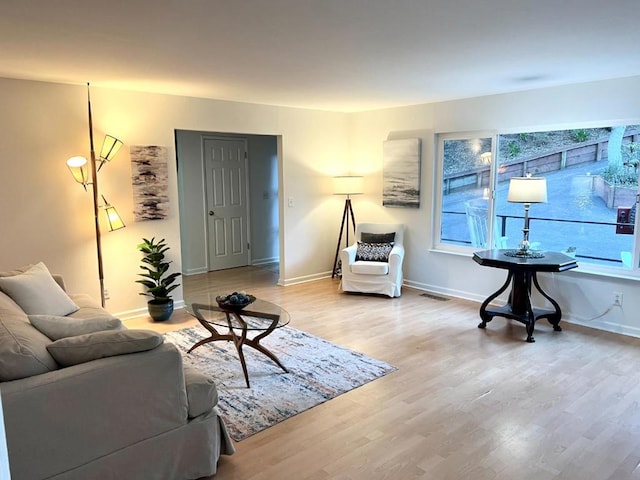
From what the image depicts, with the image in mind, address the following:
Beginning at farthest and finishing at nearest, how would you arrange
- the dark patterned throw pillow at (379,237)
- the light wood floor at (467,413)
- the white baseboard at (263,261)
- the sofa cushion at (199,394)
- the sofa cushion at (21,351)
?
the white baseboard at (263,261)
the dark patterned throw pillow at (379,237)
the light wood floor at (467,413)
the sofa cushion at (199,394)
the sofa cushion at (21,351)

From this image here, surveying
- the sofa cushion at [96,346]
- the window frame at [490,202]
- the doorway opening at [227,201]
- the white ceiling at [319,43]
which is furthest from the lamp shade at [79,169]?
the window frame at [490,202]

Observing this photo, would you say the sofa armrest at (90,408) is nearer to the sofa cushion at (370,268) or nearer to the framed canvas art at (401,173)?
the sofa cushion at (370,268)

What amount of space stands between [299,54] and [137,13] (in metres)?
1.17

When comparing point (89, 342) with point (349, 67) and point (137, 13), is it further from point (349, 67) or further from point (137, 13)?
Answer: point (349, 67)

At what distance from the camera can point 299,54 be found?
3225 mm

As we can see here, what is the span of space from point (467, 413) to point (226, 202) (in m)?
5.24

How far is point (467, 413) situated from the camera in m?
2.93

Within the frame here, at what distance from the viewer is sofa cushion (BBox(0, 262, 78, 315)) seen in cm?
304

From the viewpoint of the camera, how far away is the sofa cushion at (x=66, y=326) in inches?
93.6

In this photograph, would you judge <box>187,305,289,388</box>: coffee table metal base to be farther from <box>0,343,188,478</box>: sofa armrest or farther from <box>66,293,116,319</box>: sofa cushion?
<box>0,343,188,478</box>: sofa armrest

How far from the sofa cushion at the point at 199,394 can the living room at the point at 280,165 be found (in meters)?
2.80

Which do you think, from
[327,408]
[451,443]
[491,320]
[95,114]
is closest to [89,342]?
[327,408]

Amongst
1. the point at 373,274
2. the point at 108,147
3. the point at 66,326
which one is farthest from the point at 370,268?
the point at 66,326

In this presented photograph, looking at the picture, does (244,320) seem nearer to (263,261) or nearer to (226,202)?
(226,202)
